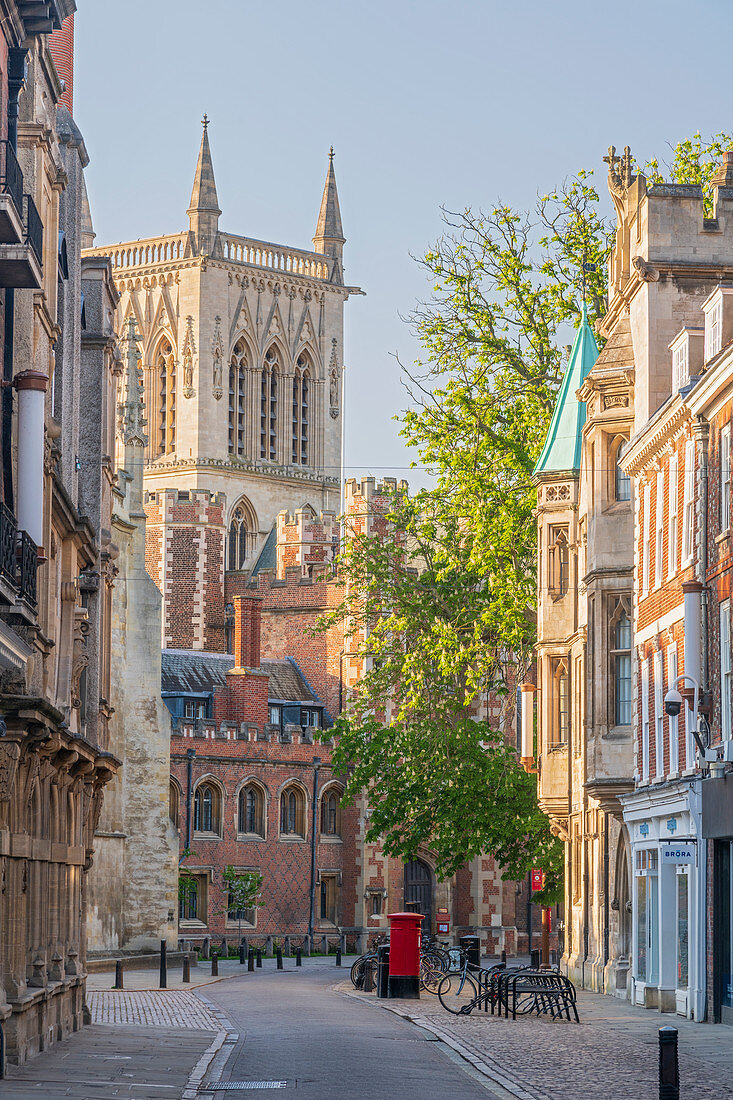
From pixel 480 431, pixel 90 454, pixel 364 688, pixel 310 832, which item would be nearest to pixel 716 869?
pixel 90 454

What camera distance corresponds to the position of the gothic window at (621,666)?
33.3 meters

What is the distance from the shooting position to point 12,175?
18.9 m

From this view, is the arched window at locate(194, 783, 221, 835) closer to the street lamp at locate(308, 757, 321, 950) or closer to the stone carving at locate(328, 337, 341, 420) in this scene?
the street lamp at locate(308, 757, 321, 950)

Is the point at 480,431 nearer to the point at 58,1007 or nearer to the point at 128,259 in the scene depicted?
the point at 58,1007

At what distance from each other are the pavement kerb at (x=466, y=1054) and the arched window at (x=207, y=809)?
96.2ft

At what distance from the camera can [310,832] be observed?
221ft

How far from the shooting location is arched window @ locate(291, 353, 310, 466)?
10744cm

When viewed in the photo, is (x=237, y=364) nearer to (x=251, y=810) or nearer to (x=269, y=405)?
(x=269, y=405)

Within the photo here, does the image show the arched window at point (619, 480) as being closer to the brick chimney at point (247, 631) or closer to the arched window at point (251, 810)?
the arched window at point (251, 810)

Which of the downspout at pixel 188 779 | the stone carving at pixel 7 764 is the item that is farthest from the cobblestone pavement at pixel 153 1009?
the downspout at pixel 188 779

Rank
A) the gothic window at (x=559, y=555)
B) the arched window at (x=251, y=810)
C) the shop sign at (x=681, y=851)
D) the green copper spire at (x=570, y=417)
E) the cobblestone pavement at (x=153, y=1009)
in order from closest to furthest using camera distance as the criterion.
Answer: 1. the shop sign at (x=681, y=851)
2. the cobblestone pavement at (x=153, y=1009)
3. the green copper spire at (x=570, y=417)
4. the gothic window at (x=559, y=555)
5. the arched window at (x=251, y=810)

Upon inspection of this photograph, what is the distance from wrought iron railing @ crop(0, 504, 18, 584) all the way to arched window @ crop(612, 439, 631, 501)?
56.2ft

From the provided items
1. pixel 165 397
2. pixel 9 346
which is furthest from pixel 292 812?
pixel 9 346

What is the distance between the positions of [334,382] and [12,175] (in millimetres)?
90666
